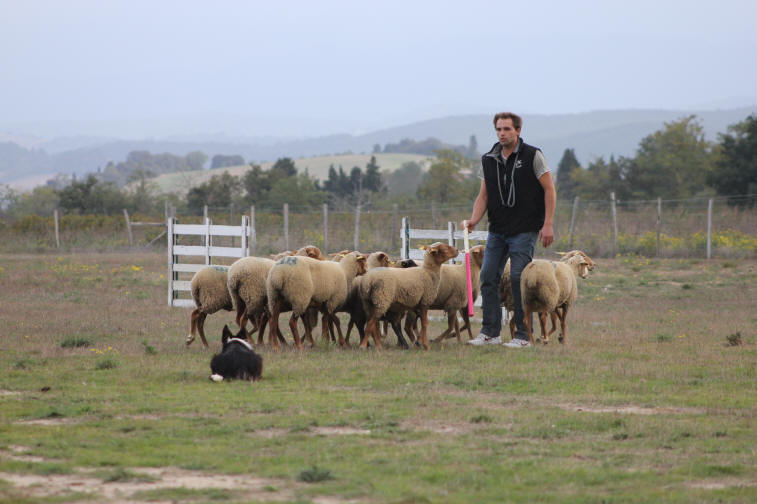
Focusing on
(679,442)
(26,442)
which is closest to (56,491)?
(26,442)

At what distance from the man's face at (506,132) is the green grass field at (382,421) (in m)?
2.64

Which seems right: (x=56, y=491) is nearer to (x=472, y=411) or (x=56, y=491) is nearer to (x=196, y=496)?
(x=196, y=496)

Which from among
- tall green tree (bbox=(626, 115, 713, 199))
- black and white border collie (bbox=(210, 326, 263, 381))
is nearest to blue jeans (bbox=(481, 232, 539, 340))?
black and white border collie (bbox=(210, 326, 263, 381))

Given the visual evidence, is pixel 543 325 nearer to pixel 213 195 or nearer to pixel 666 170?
pixel 213 195

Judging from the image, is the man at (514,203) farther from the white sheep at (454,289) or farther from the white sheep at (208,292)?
the white sheep at (208,292)

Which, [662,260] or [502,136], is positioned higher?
[502,136]

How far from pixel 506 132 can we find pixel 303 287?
318 cm

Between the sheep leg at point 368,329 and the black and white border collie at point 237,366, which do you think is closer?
the black and white border collie at point 237,366

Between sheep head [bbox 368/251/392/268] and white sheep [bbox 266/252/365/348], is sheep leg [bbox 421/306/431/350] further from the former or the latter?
sheep head [bbox 368/251/392/268]

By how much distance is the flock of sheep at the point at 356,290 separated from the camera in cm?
1209

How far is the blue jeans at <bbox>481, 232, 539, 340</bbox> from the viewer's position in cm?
1212

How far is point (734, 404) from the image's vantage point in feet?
A: 27.7

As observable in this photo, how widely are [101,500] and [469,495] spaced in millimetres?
2120

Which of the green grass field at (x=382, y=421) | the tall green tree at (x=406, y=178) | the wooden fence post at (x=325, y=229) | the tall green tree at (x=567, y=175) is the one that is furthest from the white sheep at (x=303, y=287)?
the tall green tree at (x=406, y=178)
